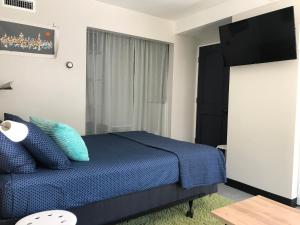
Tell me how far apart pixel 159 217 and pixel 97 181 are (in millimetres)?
991

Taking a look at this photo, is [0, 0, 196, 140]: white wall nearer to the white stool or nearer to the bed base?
the bed base

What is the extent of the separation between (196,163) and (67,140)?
1.20 meters

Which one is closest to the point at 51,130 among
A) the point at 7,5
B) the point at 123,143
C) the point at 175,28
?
the point at 123,143

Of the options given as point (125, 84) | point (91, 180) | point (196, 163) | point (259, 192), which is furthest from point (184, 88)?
point (91, 180)

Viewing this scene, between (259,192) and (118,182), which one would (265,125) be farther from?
(118,182)

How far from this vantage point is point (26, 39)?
298 cm

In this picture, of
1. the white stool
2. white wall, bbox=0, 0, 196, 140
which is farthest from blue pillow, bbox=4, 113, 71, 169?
white wall, bbox=0, 0, 196, 140

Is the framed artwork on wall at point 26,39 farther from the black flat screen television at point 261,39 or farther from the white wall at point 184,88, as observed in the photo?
the black flat screen television at point 261,39

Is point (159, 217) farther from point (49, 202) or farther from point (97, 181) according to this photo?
point (49, 202)

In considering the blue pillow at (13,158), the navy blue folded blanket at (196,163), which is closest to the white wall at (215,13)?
the navy blue folded blanket at (196,163)

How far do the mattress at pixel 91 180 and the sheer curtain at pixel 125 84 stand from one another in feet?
4.47

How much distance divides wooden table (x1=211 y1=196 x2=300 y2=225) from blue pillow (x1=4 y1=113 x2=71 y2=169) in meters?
1.12

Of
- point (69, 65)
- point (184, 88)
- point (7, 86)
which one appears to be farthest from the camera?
point (184, 88)

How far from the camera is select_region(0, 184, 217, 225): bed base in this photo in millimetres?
1757
